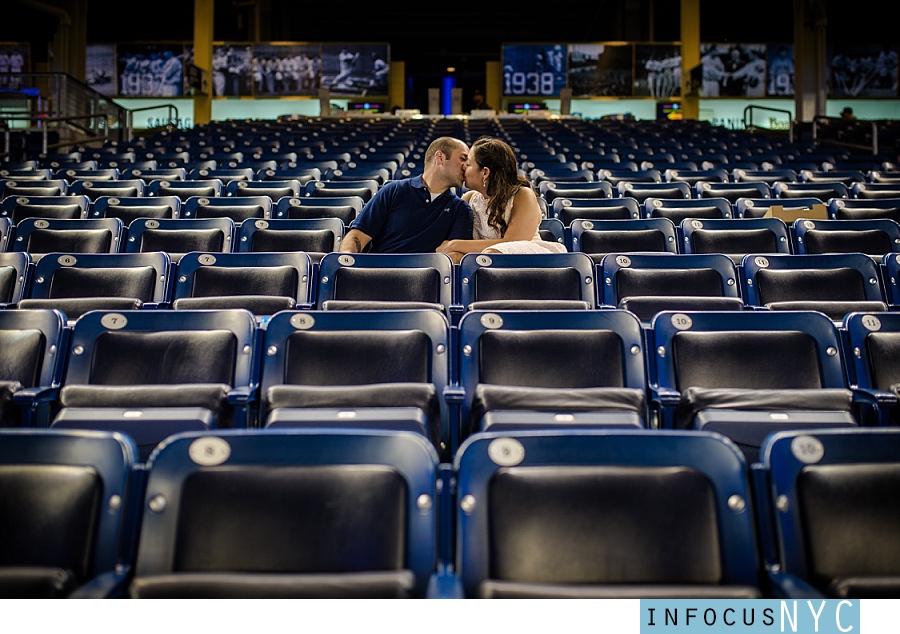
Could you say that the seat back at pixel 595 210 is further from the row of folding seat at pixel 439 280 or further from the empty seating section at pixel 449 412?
the row of folding seat at pixel 439 280

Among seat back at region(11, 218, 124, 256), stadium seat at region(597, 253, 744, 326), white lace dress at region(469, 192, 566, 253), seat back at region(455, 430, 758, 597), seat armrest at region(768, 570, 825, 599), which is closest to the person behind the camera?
seat armrest at region(768, 570, 825, 599)

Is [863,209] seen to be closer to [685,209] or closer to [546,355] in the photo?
[685,209]

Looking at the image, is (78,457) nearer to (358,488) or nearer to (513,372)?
(358,488)

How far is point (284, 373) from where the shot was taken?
6.96 ft

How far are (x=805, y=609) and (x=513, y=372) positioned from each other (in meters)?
1.17

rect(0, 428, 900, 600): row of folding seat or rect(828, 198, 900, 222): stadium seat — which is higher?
rect(828, 198, 900, 222): stadium seat

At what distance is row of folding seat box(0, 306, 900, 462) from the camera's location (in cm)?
194

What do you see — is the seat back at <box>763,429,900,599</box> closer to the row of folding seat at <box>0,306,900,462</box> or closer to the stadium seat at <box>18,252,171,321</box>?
the row of folding seat at <box>0,306,900,462</box>

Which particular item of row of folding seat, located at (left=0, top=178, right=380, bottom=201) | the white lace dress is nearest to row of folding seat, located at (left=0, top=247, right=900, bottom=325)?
the white lace dress

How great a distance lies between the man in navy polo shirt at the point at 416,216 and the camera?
343 cm

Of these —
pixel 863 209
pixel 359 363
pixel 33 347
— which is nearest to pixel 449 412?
pixel 359 363

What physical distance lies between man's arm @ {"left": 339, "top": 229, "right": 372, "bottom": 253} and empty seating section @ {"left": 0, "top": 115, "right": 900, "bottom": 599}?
8.1 inches

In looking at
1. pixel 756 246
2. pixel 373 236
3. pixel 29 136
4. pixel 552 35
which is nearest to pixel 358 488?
pixel 373 236

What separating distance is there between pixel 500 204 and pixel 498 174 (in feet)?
0.51
